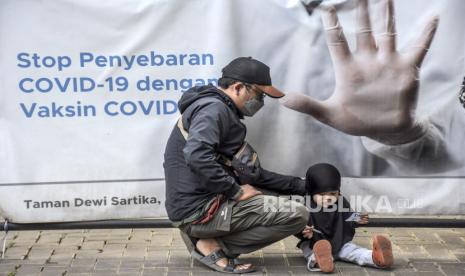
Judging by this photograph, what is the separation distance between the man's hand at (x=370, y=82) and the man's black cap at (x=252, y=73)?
386mm

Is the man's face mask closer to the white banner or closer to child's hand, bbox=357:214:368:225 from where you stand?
the white banner

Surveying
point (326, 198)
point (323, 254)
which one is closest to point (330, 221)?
point (326, 198)

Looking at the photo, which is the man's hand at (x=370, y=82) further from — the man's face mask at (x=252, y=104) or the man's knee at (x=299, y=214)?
the man's knee at (x=299, y=214)

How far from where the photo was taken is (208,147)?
441 cm

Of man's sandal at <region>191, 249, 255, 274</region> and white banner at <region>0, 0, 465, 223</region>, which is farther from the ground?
white banner at <region>0, 0, 465, 223</region>

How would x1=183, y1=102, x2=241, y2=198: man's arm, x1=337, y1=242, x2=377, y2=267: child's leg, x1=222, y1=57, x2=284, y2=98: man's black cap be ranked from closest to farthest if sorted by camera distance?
x1=183, y1=102, x2=241, y2=198: man's arm → x1=222, y1=57, x2=284, y2=98: man's black cap → x1=337, y1=242, x2=377, y2=267: child's leg

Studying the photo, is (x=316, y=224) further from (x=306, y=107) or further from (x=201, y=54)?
(x=201, y=54)

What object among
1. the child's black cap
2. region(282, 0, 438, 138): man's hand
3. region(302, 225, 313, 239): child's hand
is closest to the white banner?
region(282, 0, 438, 138): man's hand

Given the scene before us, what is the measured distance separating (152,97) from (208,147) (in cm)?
77

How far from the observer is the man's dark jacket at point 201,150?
4418mm

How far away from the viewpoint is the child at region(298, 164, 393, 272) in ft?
15.9

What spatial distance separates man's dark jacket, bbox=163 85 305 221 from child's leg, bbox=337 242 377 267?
715 mm

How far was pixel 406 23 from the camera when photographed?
493 centimetres

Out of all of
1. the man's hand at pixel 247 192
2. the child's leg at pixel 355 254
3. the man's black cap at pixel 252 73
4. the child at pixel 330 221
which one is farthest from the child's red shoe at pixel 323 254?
the man's black cap at pixel 252 73
